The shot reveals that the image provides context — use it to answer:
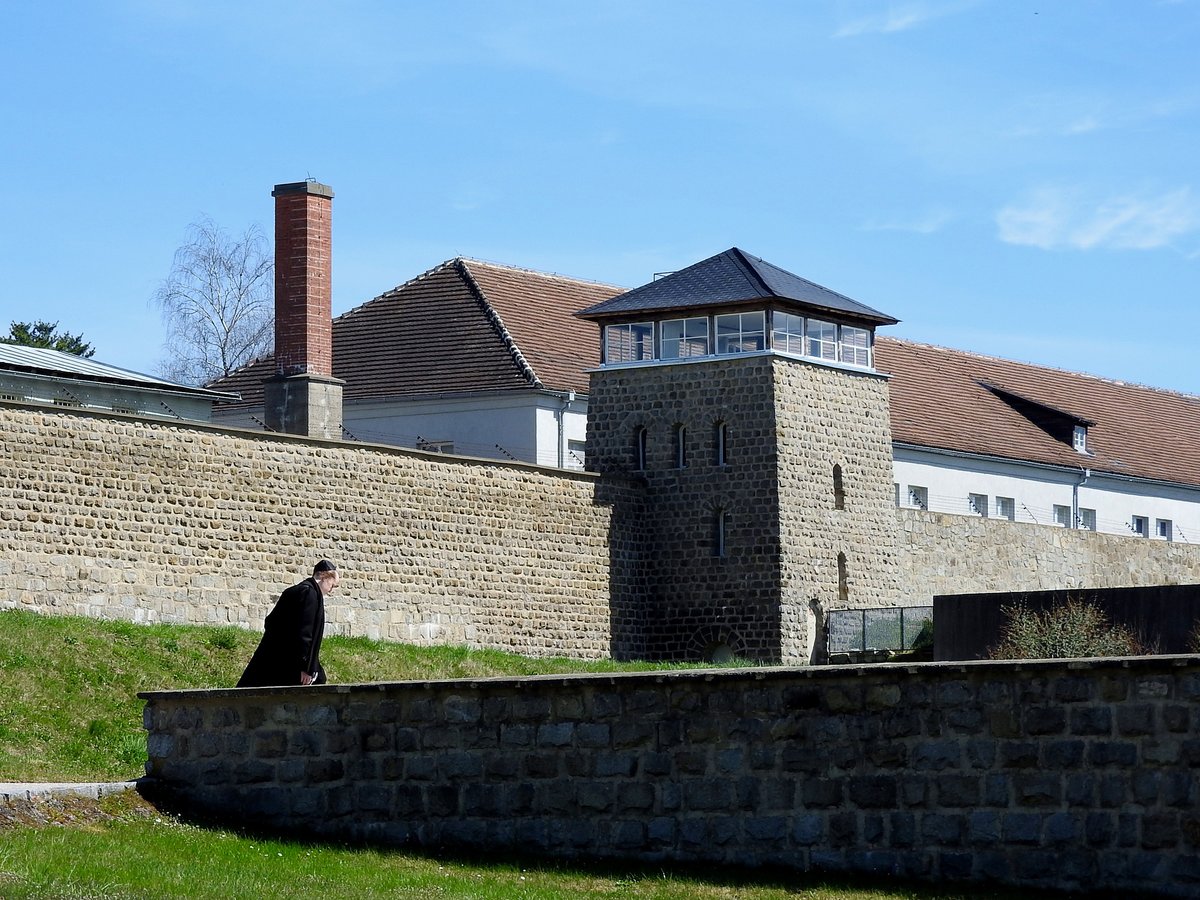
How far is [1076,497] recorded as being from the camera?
169 feet

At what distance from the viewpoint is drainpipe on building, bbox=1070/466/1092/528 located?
51219 millimetres

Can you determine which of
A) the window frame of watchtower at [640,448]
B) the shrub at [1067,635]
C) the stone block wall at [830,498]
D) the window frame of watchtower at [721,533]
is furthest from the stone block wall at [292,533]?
the shrub at [1067,635]

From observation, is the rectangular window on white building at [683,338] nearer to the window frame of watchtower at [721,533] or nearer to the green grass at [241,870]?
the window frame of watchtower at [721,533]

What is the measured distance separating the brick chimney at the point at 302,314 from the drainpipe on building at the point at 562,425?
228 inches

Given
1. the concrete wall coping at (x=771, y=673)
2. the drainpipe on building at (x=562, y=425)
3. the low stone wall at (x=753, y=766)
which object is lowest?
the low stone wall at (x=753, y=766)

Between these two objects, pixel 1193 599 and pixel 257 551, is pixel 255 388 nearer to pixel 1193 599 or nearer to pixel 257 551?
pixel 257 551

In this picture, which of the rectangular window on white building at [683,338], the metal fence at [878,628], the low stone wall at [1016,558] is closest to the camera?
the metal fence at [878,628]

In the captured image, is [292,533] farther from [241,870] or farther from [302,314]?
[241,870]

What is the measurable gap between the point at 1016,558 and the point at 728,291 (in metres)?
11.9

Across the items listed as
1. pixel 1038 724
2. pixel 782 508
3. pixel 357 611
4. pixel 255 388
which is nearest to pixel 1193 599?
pixel 782 508

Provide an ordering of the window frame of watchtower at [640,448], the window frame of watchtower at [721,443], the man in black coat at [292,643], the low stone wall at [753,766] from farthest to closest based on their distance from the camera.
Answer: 1. the window frame of watchtower at [640,448]
2. the window frame of watchtower at [721,443]
3. the man in black coat at [292,643]
4. the low stone wall at [753,766]

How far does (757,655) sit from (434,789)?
21.8 m

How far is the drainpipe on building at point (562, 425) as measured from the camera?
4047 cm

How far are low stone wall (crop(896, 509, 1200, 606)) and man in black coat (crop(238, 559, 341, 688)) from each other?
2528cm
